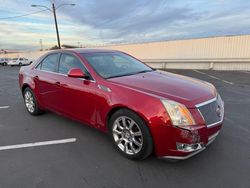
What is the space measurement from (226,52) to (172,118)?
49.8ft

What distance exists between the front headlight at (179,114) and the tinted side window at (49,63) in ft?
9.02

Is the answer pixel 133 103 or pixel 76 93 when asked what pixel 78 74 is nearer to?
pixel 76 93

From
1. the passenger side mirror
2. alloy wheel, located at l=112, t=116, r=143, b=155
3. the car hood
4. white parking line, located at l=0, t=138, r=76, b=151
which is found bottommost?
white parking line, located at l=0, t=138, r=76, b=151

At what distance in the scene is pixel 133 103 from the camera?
2881mm

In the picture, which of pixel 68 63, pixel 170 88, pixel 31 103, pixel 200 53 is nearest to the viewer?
pixel 170 88

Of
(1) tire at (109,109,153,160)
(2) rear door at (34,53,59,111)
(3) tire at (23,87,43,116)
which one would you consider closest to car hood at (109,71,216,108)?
(1) tire at (109,109,153,160)

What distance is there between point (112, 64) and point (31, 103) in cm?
→ 252

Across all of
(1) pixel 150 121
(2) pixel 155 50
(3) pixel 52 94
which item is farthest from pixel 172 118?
(2) pixel 155 50

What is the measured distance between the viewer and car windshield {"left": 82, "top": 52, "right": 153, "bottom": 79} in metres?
3.68

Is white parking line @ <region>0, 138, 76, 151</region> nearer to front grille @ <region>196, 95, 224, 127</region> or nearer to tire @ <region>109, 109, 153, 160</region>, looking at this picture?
tire @ <region>109, 109, 153, 160</region>

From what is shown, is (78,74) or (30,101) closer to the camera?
(78,74)

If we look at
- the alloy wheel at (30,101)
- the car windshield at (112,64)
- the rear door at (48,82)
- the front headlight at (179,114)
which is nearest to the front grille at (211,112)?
the front headlight at (179,114)

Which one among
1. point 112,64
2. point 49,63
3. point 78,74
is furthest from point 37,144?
point 112,64

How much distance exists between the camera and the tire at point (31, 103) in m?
5.10
